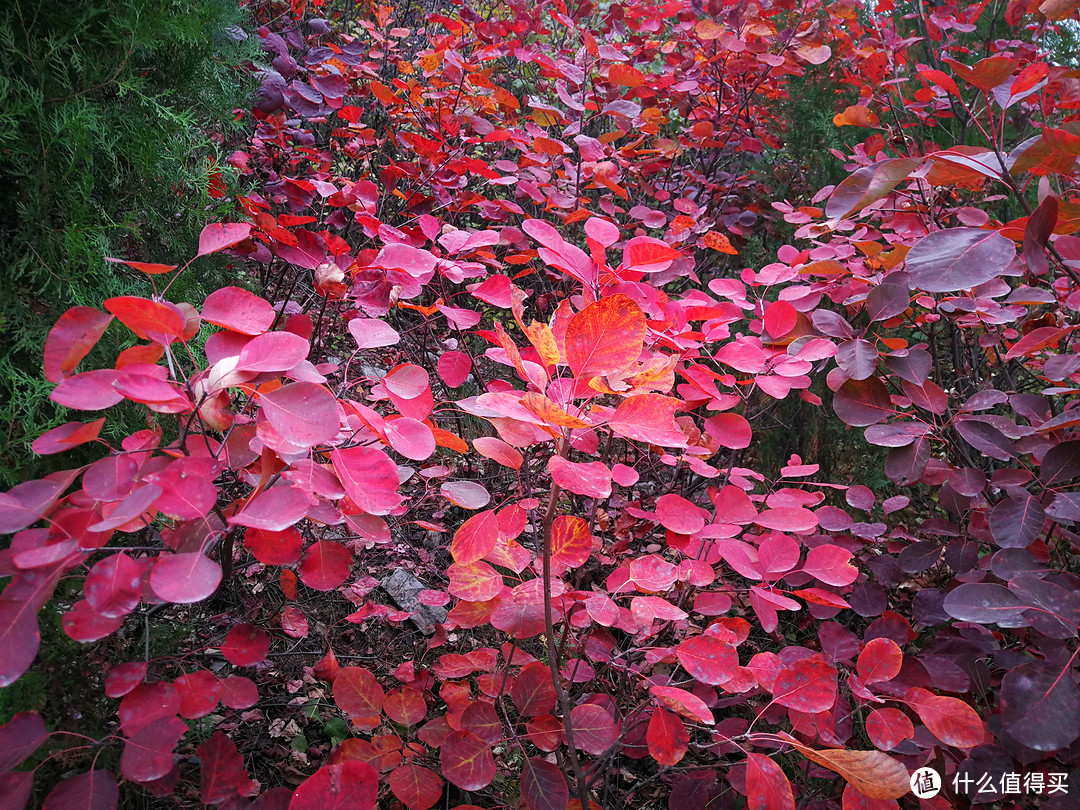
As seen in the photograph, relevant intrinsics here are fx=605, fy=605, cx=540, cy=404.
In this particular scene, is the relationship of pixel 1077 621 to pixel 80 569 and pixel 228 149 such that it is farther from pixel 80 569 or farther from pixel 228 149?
pixel 228 149

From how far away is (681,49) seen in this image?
10.2 ft

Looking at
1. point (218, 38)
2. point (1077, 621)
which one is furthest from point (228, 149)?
point (1077, 621)

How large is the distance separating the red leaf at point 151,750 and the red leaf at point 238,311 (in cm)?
54

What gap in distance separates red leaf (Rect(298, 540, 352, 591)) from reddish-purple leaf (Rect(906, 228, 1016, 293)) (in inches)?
38.9

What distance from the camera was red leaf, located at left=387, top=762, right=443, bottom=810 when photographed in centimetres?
101

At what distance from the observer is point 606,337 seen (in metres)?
0.76

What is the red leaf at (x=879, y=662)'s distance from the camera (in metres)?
1.04

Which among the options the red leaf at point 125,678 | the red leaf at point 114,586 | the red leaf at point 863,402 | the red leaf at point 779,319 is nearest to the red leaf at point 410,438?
the red leaf at point 114,586

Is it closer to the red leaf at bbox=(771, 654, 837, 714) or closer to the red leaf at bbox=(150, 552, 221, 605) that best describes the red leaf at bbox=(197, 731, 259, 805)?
the red leaf at bbox=(150, 552, 221, 605)

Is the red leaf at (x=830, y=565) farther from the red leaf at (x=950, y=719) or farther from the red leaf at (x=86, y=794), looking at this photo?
the red leaf at (x=86, y=794)

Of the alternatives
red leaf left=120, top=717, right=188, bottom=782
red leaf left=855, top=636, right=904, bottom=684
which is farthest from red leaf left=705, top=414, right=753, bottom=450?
red leaf left=120, top=717, right=188, bottom=782

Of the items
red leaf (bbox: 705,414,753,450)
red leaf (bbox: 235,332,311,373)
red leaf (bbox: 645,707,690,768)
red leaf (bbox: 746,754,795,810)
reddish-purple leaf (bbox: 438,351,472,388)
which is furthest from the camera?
reddish-purple leaf (bbox: 438,351,472,388)

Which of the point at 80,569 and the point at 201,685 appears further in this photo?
the point at 80,569

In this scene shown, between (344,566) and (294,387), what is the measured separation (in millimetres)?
404
